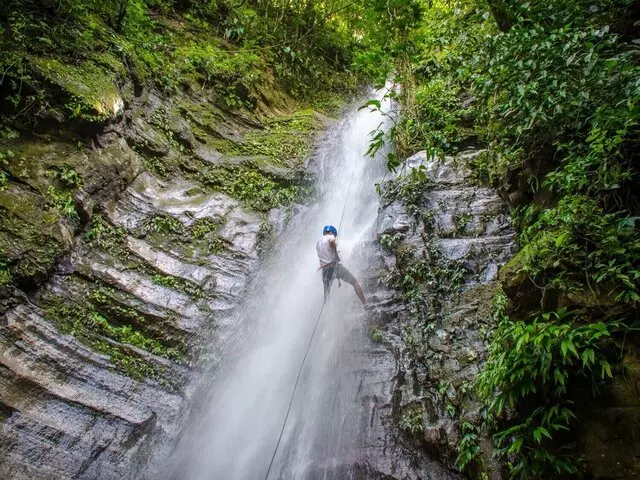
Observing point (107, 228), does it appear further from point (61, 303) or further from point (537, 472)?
point (537, 472)

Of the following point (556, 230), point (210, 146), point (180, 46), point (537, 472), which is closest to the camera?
point (537, 472)

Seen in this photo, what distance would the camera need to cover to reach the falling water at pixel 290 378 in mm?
4910

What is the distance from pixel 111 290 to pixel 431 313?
466 centimetres

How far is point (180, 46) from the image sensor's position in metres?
9.41

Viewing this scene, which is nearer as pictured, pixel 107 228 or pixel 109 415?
pixel 109 415

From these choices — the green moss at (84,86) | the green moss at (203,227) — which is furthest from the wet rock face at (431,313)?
the green moss at (84,86)

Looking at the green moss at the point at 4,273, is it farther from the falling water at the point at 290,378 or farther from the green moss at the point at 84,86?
the falling water at the point at 290,378

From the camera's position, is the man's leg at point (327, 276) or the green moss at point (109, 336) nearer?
the green moss at point (109, 336)

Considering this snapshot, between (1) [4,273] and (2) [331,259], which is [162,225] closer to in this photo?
(1) [4,273]

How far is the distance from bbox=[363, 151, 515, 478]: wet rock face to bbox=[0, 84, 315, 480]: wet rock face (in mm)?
2622

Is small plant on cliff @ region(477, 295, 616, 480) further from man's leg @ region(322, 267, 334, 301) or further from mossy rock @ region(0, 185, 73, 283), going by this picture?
mossy rock @ region(0, 185, 73, 283)

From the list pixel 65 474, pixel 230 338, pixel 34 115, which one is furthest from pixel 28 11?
pixel 65 474

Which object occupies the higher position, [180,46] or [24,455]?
[180,46]

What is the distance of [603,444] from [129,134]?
8.04 metres
